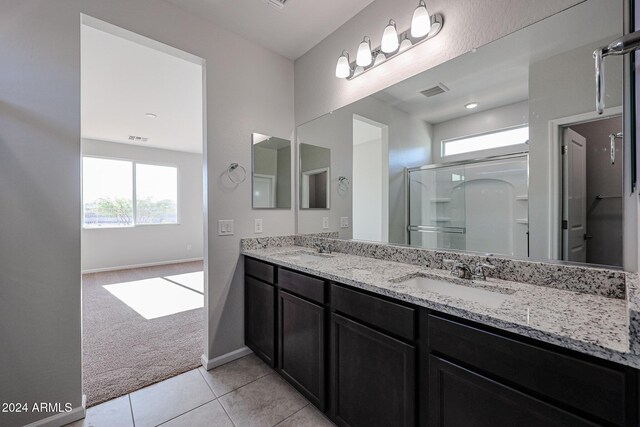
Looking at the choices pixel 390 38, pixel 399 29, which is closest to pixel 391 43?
pixel 390 38

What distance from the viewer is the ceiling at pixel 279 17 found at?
191 cm

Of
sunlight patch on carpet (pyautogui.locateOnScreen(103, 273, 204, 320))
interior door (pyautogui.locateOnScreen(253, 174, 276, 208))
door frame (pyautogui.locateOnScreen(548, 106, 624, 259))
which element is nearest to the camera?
door frame (pyautogui.locateOnScreen(548, 106, 624, 259))

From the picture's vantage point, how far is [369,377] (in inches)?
49.2

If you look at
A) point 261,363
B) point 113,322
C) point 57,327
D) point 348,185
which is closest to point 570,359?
point 348,185

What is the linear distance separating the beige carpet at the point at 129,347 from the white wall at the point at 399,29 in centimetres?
237

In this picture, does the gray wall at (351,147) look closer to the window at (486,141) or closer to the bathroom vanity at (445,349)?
the window at (486,141)

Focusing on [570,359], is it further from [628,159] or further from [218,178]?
[218,178]

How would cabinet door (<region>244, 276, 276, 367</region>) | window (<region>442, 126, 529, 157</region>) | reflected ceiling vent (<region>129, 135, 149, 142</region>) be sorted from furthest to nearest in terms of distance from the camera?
reflected ceiling vent (<region>129, 135, 149, 142</region>), cabinet door (<region>244, 276, 276, 367</region>), window (<region>442, 126, 529, 157</region>)

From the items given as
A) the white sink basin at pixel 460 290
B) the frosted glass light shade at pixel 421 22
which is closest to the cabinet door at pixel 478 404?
the white sink basin at pixel 460 290

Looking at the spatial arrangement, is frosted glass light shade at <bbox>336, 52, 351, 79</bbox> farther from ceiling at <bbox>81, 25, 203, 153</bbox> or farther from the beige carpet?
the beige carpet

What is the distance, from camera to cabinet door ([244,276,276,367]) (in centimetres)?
195

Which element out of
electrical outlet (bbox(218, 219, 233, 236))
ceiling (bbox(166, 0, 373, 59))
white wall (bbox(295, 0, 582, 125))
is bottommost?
electrical outlet (bbox(218, 219, 233, 236))

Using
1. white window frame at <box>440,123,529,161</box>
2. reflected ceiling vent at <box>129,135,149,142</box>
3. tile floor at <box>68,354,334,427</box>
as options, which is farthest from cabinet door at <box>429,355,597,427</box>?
reflected ceiling vent at <box>129,135,149,142</box>

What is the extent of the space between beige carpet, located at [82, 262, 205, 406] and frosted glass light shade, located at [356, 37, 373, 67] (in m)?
2.63
